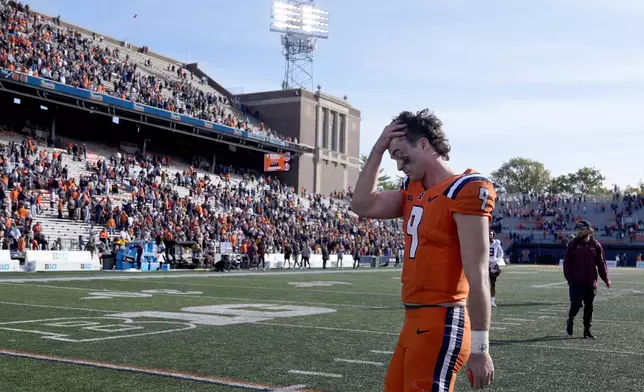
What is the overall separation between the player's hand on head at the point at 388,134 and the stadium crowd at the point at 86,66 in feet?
109

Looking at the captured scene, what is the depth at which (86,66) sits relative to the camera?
3944cm

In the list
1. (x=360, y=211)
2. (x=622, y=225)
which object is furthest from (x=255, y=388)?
(x=622, y=225)

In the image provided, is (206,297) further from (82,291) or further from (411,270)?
(411,270)

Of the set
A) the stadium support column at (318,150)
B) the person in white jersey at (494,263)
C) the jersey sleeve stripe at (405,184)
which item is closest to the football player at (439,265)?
the jersey sleeve stripe at (405,184)

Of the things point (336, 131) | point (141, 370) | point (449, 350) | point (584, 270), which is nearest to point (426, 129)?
point (449, 350)

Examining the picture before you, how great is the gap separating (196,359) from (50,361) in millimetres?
1505

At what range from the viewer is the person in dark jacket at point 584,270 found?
1093 centimetres

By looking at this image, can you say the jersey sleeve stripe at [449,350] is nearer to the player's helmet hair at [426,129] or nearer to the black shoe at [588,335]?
the player's helmet hair at [426,129]

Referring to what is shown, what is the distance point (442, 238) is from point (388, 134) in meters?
0.60

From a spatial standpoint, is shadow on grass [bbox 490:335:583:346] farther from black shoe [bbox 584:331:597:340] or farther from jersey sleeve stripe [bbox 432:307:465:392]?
jersey sleeve stripe [bbox 432:307:465:392]

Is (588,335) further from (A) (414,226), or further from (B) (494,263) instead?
(A) (414,226)

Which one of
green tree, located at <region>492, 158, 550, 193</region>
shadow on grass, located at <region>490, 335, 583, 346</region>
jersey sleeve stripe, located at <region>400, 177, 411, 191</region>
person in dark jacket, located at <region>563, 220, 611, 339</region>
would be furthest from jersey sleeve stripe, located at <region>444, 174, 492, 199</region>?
green tree, located at <region>492, 158, 550, 193</region>

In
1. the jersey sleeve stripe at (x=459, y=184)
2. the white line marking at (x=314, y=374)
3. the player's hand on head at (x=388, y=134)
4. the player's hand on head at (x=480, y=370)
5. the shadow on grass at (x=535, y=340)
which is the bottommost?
the shadow on grass at (x=535, y=340)

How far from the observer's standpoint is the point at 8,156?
3119cm
